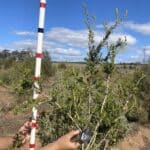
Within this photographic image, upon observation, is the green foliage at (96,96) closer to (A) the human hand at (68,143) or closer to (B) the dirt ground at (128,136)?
(A) the human hand at (68,143)

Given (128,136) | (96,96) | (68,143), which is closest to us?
(68,143)

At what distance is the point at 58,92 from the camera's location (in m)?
3.91

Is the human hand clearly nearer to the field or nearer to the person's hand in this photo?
the person's hand

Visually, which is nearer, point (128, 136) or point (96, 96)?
point (96, 96)

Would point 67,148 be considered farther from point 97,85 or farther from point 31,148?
point 31,148

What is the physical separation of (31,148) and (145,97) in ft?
51.8

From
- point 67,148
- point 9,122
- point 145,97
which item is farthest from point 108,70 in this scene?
point 145,97

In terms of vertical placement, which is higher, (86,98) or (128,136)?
(86,98)

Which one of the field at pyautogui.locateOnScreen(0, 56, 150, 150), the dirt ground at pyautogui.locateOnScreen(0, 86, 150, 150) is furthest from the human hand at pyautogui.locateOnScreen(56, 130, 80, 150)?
the dirt ground at pyautogui.locateOnScreen(0, 86, 150, 150)

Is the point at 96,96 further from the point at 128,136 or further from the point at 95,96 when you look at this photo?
the point at 128,136

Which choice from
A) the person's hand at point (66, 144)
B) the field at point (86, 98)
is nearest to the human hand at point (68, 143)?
the person's hand at point (66, 144)

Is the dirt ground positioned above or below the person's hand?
below

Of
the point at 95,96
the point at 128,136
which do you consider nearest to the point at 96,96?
the point at 95,96

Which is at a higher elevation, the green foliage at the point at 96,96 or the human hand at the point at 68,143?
the green foliage at the point at 96,96
